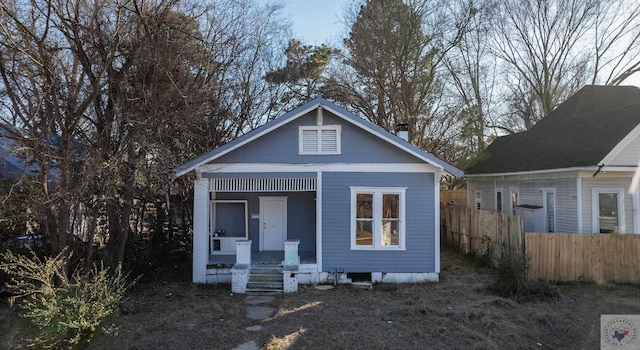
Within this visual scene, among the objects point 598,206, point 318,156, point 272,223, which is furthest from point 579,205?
point 272,223

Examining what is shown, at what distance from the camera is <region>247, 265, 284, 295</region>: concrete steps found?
1071cm

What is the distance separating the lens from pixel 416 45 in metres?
20.5

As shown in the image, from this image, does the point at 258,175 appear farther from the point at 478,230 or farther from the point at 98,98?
the point at 478,230

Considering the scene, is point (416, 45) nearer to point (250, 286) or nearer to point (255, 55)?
point (255, 55)

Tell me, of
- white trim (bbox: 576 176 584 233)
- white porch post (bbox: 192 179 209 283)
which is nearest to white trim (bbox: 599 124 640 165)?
white trim (bbox: 576 176 584 233)

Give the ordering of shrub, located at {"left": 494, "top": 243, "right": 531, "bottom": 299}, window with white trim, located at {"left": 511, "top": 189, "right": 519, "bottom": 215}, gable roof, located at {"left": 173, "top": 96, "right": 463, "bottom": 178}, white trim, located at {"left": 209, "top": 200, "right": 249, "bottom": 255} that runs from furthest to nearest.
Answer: window with white trim, located at {"left": 511, "top": 189, "right": 519, "bottom": 215}
white trim, located at {"left": 209, "top": 200, "right": 249, "bottom": 255}
gable roof, located at {"left": 173, "top": 96, "right": 463, "bottom": 178}
shrub, located at {"left": 494, "top": 243, "right": 531, "bottom": 299}

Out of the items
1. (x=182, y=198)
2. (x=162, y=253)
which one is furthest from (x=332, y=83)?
(x=162, y=253)

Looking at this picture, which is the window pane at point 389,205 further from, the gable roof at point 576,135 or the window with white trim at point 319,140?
the gable roof at point 576,135

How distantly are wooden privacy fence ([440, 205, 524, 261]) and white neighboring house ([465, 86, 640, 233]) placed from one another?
2234 mm

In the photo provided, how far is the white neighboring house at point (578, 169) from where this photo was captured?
12055 mm

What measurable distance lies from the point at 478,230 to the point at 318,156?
6835 millimetres

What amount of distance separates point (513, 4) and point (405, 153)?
1988 centimetres

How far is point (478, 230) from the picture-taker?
14.6 meters

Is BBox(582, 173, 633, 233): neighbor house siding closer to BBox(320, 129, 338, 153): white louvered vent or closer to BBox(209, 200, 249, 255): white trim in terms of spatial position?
BBox(320, 129, 338, 153): white louvered vent
